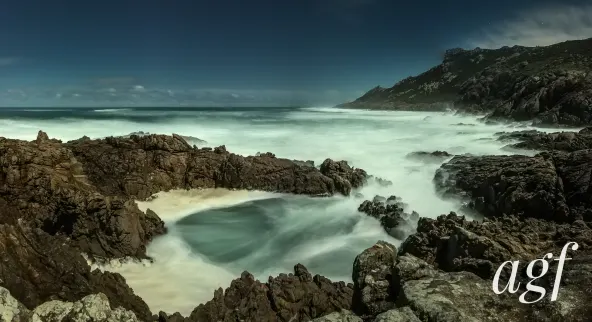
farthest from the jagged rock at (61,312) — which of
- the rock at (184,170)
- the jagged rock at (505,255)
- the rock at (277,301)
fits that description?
the rock at (184,170)

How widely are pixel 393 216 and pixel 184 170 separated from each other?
9.42 meters

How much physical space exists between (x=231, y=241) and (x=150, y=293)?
4022mm

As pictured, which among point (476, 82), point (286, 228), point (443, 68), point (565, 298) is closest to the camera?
point (565, 298)

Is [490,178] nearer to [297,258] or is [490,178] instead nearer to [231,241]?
[297,258]

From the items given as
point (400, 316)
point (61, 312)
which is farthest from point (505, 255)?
point (61, 312)

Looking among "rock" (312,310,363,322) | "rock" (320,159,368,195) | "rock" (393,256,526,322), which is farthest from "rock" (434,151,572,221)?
"rock" (312,310,363,322)

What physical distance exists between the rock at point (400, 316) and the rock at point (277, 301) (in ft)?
8.13

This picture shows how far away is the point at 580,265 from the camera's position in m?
5.53

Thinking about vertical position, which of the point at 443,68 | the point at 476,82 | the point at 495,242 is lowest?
the point at 495,242

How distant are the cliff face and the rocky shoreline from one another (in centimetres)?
2745

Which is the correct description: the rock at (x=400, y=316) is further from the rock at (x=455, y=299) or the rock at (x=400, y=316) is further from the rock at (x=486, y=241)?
the rock at (x=486, y=241)

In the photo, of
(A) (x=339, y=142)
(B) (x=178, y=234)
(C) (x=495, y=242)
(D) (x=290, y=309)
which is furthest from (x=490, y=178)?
(A) (x=339, y=142)

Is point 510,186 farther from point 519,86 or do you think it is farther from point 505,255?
point 519,86

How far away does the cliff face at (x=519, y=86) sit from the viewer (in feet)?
122
